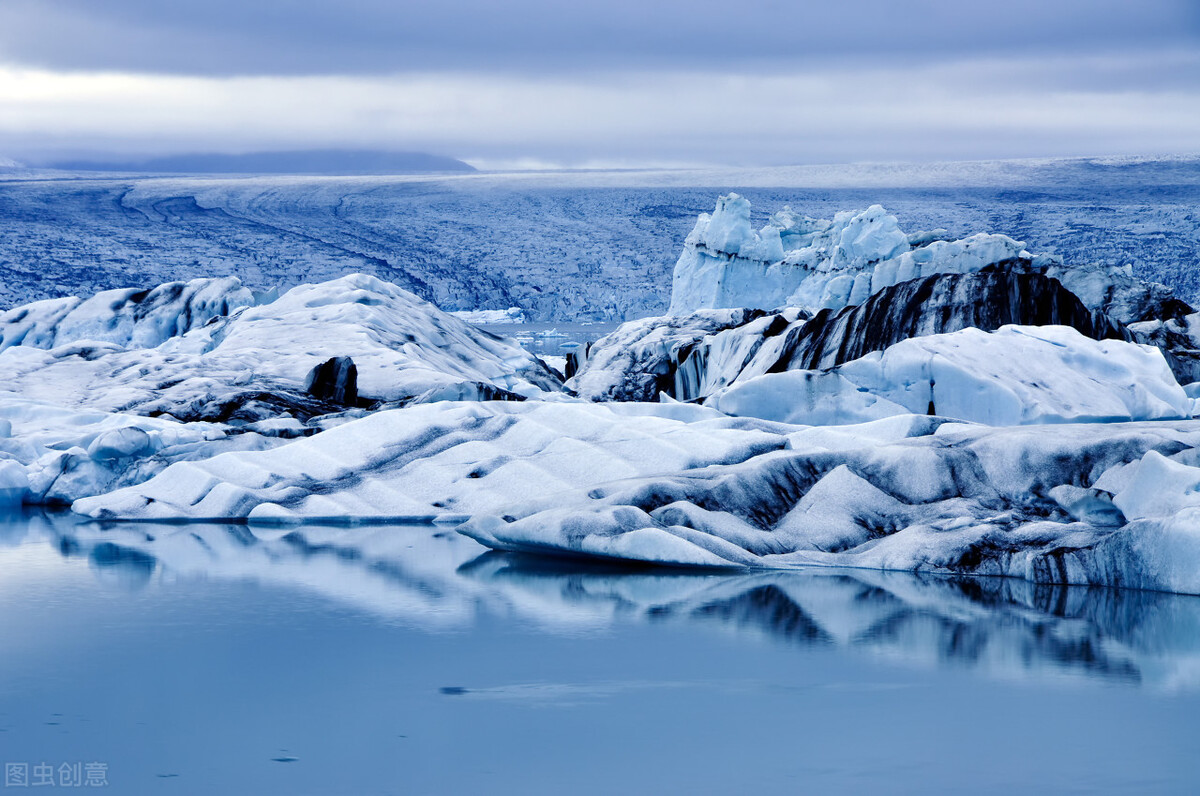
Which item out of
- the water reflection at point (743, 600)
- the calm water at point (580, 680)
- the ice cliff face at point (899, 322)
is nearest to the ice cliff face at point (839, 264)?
the ice cliff face at point (899, 322)

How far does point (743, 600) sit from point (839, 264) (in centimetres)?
1233

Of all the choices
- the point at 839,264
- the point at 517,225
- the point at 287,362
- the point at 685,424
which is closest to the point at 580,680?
the point at 685,424

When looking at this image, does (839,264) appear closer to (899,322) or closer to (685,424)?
(899,322)

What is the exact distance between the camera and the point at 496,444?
7.27 m

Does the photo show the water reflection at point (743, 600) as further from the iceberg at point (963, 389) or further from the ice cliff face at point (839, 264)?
the ice cliff face at point (839, 264)

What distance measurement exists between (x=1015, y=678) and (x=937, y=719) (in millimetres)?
556

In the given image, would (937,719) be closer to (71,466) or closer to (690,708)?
(690,708)

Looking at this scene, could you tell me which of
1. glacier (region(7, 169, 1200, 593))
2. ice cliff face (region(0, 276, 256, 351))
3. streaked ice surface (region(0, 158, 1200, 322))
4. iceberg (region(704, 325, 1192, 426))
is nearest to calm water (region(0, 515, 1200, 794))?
glacier (region(7, 169, 1200, 593))

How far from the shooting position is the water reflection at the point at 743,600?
416cm

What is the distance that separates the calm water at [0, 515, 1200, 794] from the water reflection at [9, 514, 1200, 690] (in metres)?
0.02

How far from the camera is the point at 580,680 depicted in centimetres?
381

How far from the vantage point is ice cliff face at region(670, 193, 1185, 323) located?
42.7 ft

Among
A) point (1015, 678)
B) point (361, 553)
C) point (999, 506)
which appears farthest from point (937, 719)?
point (361, 553)

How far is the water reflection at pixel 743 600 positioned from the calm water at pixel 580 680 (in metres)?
0.02
